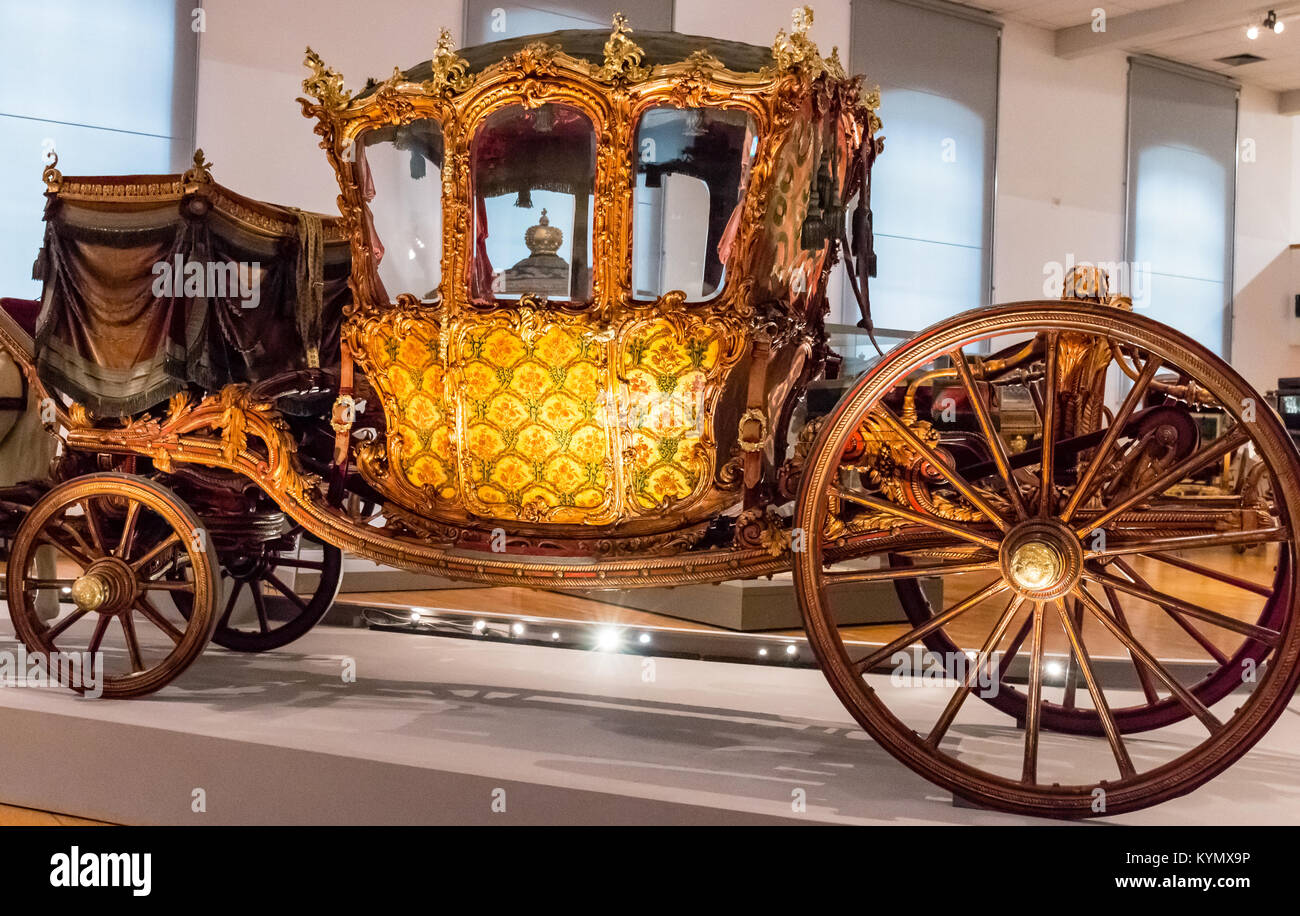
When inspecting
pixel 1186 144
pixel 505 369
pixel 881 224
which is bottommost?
pixel 505 369

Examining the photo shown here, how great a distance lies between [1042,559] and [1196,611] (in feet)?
0.94

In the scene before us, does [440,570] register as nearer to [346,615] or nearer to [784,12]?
[346,615]

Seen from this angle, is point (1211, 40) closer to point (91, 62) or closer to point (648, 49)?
point (91, 62)

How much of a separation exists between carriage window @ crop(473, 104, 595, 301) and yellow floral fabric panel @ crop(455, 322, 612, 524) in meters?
0.12

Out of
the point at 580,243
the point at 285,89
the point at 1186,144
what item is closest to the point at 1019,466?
the point at 580,243

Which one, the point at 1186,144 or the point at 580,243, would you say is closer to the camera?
the point at 580,243

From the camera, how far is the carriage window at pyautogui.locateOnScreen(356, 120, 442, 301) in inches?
120

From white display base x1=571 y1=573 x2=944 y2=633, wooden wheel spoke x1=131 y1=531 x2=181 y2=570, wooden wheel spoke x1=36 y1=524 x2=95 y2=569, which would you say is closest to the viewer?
wooden wheel spoke x1=131 y1=531 x2=181 y2=570

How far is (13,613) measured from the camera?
10.6 feet

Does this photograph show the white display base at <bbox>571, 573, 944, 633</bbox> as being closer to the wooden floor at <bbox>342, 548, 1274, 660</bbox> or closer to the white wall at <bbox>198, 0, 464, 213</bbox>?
the wooden floor at <bbox>342, 548, 1274, 660</bbox>

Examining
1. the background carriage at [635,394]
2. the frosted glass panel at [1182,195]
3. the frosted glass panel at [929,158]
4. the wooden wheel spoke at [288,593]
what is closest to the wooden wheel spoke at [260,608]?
the wooden wheel spoke at [288,593]

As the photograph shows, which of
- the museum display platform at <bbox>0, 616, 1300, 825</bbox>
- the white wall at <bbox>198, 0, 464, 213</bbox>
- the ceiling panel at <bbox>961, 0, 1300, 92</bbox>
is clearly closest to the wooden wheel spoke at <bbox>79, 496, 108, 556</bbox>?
the museum display platform at <bbox>0, 616, 1300, 825</bbox>

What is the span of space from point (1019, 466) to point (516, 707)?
1.42m
